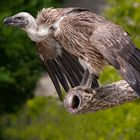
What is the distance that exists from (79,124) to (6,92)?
167cm

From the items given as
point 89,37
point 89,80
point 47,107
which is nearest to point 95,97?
point 89,80

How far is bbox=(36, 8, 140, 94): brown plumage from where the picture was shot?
141 inches

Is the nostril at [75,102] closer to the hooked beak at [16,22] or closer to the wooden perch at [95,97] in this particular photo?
the wooden perch at [95,97]

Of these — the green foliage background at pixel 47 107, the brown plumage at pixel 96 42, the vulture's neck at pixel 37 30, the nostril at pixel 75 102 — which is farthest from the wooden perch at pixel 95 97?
the green foliage background at pixel 47 107

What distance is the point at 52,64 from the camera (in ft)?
13.9

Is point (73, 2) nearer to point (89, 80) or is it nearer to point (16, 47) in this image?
point (16, 47)

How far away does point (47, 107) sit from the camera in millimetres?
6727

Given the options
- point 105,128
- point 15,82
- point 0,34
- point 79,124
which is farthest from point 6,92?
point 105,128

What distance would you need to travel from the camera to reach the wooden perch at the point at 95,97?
3.76 meters

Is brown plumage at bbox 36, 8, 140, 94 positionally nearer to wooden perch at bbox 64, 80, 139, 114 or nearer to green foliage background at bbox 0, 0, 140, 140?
wooden perch at bbox 64, 80, 139, 114

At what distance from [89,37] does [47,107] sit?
3.14 metres

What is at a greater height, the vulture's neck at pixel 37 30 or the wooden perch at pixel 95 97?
the vulture's neck at pixel 37 30

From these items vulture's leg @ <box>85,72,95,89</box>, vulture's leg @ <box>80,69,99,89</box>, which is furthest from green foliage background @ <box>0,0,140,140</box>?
vulture's leg @ <box>85,72,95,89</box>

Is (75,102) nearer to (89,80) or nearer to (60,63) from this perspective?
(89,80)
